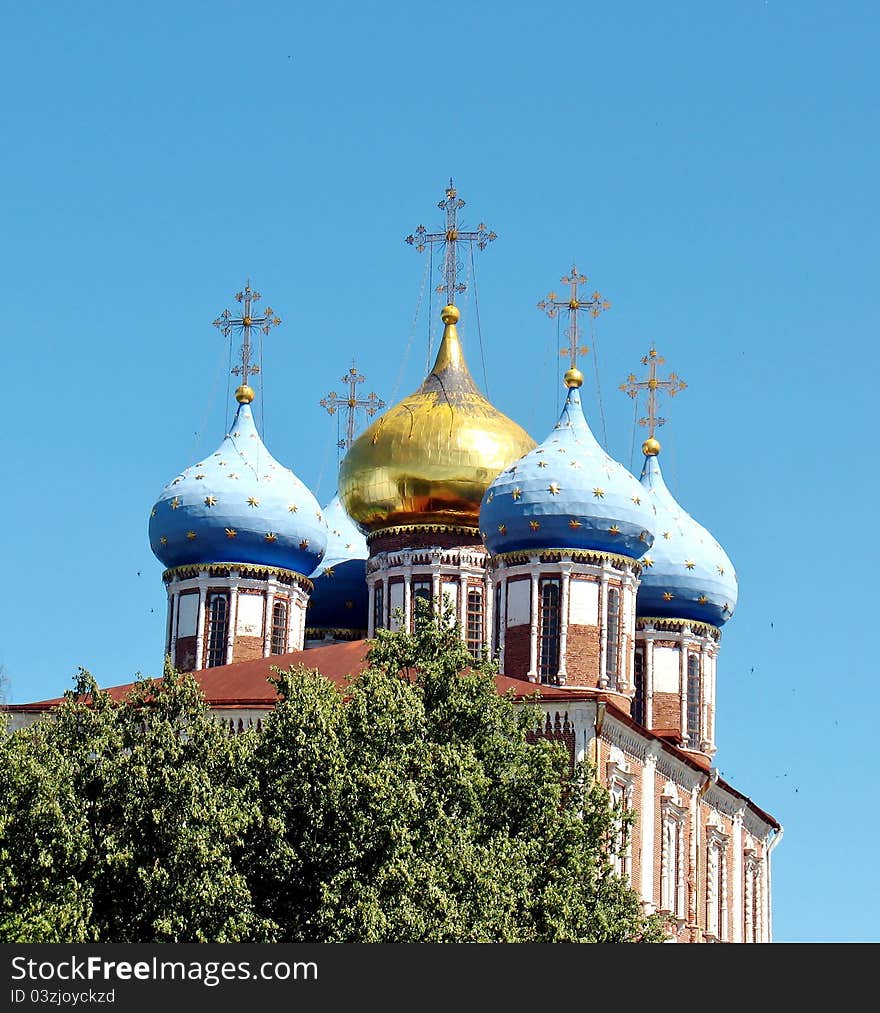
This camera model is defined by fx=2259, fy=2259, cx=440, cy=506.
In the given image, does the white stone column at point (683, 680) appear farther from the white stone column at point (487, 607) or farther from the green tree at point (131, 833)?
the green tree at point (131, 833)

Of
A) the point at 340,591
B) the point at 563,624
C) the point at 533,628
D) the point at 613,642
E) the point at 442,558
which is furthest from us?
the point at 340,591

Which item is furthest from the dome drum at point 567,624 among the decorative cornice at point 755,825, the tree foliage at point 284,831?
the tree foliage at point 284,831

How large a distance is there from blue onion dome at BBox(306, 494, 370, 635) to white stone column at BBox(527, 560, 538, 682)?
721 centimetres

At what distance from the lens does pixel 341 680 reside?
37000 millimetres

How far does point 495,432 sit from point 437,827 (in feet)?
62.6

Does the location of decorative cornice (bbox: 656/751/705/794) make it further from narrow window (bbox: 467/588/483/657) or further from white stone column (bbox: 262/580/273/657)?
white stone column (bbox: 262/580/273/657)

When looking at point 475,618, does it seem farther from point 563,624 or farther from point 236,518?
point 236,518

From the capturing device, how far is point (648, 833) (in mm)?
39062

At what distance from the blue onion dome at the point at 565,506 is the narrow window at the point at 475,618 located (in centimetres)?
286

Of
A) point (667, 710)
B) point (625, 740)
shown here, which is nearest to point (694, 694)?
point (667, 710)

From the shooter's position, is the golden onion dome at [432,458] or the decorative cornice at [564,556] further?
the golden onion dome at [432,458]

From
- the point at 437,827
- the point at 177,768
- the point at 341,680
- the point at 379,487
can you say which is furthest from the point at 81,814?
the point at 379,487

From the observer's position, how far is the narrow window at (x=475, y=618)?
148 feet

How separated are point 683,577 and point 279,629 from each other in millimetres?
9486
